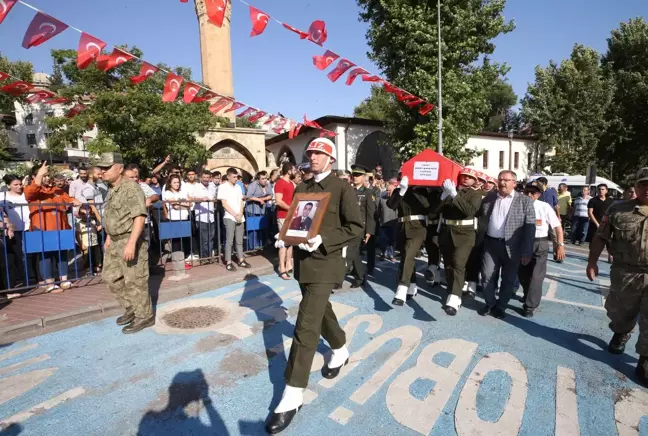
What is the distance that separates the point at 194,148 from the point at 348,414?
1722 cm

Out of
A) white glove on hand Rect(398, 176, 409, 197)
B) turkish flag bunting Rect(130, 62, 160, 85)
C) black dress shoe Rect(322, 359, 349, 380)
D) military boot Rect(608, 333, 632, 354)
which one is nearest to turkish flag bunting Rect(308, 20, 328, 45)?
turkish flag bunting Rect(130, 62, 160, 85)

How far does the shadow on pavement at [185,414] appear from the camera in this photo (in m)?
2.70

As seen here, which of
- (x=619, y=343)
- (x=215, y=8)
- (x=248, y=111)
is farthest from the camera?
(x=248, y=111)

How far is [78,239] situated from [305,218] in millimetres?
5678

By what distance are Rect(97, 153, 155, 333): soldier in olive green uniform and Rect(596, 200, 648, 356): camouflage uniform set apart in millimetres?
5023

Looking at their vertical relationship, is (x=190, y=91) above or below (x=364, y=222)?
above

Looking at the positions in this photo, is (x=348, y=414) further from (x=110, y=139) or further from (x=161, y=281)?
(x=110, y=139)

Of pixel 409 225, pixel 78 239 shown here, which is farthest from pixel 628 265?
pixel 78 239

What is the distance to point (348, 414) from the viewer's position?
2889 mm

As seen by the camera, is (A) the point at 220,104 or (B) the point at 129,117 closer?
(A) the point at 220,104

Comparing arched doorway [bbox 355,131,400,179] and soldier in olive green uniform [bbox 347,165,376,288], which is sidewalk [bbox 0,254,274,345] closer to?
soldier in olive green uniform [bbox 347,165,376,288]

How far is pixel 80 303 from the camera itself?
16.8 ft

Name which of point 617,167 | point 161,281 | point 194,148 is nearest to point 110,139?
point 194,148

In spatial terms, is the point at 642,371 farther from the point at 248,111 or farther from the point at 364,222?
the point at 248,111
